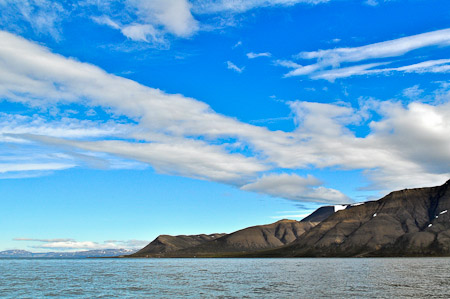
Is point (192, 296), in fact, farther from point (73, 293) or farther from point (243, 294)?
point (73, 293)

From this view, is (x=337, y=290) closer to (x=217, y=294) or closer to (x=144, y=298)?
(x=217, y=294)

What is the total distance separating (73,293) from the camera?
8494 cm

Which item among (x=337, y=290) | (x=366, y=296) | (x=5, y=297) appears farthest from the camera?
(x=337, y=290)

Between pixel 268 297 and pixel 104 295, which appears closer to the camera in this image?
pixel 268 297

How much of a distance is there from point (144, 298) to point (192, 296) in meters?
8.50

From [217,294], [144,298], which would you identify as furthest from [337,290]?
[144,298]

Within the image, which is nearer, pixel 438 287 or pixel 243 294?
pixel 243 294

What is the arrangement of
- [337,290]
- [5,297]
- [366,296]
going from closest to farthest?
[366,296], [5,297], [337,290]

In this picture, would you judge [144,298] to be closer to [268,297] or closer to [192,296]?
[192,296]

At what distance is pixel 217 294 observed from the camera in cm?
7900

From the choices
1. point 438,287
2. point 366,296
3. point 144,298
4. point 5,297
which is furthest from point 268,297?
point 5,297

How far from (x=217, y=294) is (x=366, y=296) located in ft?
85.8

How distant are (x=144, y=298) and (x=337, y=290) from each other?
36.9m

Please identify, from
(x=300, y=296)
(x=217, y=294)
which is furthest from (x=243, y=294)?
(x=300, y=296)
